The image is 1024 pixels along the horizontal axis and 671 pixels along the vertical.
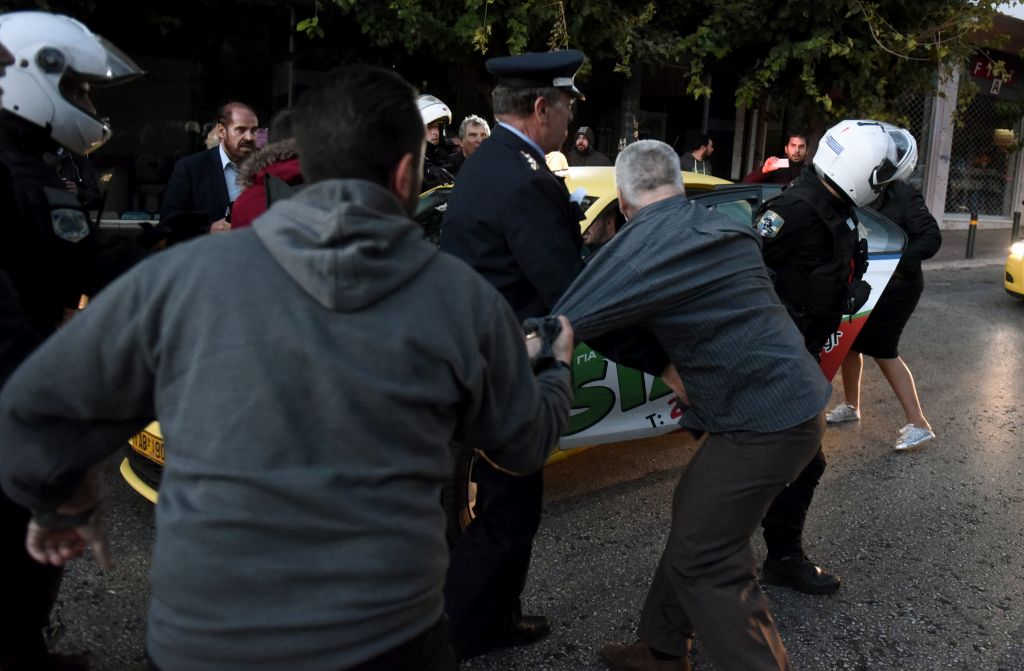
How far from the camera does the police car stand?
12.1ft

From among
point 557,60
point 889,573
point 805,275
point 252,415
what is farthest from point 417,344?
point 889,573

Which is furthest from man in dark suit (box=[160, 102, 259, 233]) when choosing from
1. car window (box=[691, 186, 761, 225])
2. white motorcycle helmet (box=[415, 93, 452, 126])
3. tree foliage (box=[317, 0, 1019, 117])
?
tree foliage (box=[317, 0, 1019, 117])

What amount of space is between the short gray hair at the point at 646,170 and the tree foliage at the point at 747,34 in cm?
676

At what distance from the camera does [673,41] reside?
35.5 feet

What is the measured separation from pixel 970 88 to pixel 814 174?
9.58 metres

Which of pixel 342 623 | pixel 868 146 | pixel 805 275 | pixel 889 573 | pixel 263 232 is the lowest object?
pixel 889 573

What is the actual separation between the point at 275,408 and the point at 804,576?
286cm

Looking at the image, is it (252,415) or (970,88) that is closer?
(252,415)

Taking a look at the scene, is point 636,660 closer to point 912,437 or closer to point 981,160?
point 912,437

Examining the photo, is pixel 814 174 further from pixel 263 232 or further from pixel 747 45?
pixel 747 45

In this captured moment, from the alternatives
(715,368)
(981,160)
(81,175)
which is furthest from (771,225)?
(981,160)

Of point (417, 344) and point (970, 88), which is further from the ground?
point (970, 88)

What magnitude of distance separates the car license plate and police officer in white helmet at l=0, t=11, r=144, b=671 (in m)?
1.10

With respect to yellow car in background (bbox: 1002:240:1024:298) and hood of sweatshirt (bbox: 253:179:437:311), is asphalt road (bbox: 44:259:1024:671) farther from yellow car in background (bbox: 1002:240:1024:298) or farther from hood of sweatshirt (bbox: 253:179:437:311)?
yellow car in background (bbox: 1002:240:1024:298)
